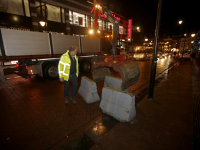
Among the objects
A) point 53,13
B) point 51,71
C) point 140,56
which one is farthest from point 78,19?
point 51,71

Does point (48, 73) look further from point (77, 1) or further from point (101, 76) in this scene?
point (77, 1)

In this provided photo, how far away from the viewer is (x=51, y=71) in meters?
6.94

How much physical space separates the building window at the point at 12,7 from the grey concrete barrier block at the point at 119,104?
13.1 metres

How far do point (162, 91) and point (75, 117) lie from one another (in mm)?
4213

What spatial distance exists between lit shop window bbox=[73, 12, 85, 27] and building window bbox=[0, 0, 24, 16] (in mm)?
7228

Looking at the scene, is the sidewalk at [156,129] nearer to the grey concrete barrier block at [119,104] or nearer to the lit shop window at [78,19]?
the grey concrete barrier block at [119,104]

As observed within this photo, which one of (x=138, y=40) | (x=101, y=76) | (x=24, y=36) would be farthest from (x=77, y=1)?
(x=138, y=40)

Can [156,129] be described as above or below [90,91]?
below

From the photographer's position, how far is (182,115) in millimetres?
3367

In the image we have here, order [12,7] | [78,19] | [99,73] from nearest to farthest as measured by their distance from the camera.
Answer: [99,73] → [12,7] → [78,19]

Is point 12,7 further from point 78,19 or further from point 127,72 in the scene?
point 127,72

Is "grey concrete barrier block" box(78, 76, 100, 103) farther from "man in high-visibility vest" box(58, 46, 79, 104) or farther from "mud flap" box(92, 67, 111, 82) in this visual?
"mud flap" box(92, 67, 111, 82)

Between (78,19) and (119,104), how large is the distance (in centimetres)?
1819

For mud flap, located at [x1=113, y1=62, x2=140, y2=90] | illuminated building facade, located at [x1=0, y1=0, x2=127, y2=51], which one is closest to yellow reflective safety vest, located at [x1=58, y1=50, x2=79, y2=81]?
mud flap, located at [x1=113, y1=62, x2=140, y2=90]
